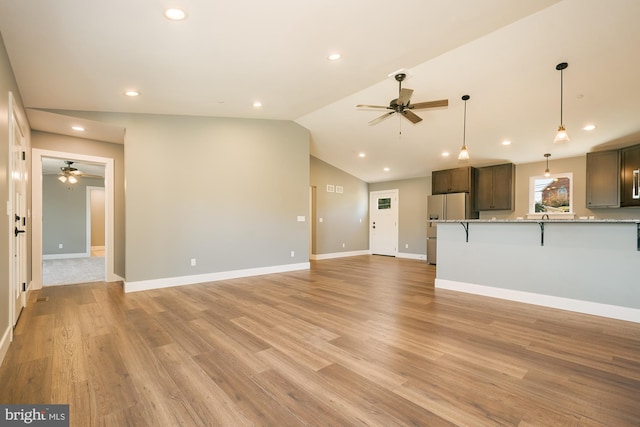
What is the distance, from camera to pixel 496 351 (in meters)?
2.48

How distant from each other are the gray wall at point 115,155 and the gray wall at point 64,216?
5.21 m

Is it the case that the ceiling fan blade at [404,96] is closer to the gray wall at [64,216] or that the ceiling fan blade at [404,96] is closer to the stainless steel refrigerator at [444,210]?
the stainless steel refrigerator at [444,210]

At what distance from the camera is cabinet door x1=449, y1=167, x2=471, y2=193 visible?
7.22m

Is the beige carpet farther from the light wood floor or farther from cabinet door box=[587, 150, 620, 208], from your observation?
cabinet door box=[587, 150, 620, 208]

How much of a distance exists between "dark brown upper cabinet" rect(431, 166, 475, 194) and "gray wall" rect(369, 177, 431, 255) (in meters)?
0.62

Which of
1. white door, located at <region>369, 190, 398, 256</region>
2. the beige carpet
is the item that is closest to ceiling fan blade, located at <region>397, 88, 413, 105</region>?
white door, located at <region>369, 190, 398, 256</region>

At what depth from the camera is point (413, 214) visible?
882 centimetres

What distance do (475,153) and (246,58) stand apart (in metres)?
5.45

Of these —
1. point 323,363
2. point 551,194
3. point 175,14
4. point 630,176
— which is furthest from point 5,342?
point 551,194

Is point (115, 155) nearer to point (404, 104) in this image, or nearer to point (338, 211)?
point (404, 104)

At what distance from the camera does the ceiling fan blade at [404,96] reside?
11.8ft

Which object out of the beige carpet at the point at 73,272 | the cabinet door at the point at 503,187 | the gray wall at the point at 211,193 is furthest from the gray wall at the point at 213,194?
the cabinet door at the point at 503,187

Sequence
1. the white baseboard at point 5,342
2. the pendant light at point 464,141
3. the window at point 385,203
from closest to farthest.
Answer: the white baseboard at point 5,342 → the pendant light at point 464,141 → the window at point 385,203

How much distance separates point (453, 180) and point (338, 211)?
10.9ft
